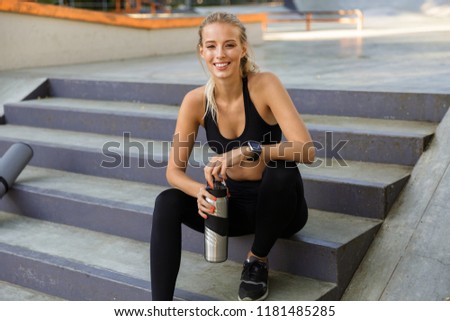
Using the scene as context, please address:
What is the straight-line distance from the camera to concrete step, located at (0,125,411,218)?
328cm

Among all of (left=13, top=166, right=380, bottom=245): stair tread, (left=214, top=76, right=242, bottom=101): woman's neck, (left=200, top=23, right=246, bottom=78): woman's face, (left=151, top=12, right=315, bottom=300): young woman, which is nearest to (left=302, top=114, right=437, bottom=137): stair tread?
(left=13, top=166, right=380, bottom=245): stair tread

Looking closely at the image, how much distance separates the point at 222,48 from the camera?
2875 mm

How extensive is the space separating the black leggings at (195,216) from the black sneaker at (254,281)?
50mm

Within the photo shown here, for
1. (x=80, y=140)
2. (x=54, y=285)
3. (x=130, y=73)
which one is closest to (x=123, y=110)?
(x=80, y=140)

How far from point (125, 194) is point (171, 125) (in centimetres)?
67

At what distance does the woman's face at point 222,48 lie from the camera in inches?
113

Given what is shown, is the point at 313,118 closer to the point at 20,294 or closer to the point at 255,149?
the point at 255,149

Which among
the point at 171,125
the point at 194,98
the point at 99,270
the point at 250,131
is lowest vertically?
the point at 99,270

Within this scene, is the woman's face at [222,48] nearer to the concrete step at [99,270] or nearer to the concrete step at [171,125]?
the concrete step at [99,270]

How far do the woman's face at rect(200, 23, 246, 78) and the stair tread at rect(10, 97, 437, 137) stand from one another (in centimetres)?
104

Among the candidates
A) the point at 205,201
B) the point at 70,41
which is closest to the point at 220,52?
the point at 205,201

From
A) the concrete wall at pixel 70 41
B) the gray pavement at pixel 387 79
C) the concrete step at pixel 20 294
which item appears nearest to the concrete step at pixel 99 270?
the concrete step at pixel 20 294

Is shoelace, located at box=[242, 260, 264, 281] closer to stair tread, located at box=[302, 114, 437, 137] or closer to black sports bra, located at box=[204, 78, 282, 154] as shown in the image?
black sports bra, located at box=[204, 78, 282, 154]

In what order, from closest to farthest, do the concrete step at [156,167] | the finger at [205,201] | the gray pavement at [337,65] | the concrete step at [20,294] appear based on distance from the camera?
the finger at [205,201]
the concrete step at [156,167]
the concrete step at [20,294]
the gray pavement at [337,65]
